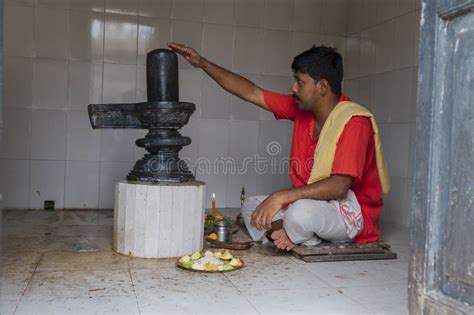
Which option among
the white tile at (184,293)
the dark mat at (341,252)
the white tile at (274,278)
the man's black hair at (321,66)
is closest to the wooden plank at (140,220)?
the white tile at (184,293)

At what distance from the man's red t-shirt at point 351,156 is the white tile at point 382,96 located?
1251 millimetres

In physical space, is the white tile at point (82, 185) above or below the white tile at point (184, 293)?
above

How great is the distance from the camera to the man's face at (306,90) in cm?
301

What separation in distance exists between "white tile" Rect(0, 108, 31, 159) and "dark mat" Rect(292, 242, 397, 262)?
8.74 ft

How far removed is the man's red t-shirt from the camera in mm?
2746

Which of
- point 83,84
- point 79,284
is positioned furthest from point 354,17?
point 79,284

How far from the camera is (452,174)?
1358 millimetres

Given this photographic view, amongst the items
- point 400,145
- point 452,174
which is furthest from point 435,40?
point 400,145

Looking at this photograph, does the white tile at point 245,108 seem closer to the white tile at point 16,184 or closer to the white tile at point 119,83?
the white tile at point 119,83

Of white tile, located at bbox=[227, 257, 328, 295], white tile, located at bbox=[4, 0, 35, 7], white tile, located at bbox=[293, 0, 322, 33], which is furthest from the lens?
white tile, located at bbox=[293, 0, 322, 33]

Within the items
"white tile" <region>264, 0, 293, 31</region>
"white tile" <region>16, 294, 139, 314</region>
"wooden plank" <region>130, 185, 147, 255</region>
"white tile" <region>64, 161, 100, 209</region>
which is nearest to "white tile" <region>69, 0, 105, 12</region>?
"white tile" <region>64, 161, 100, 209</region>

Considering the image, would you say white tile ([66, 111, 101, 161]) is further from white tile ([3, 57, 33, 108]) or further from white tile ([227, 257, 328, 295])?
white tile ([227, 257, 328, 295])

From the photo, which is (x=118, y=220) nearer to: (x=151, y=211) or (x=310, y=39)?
(x=151, y=211)

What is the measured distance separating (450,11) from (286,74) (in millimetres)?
3517
